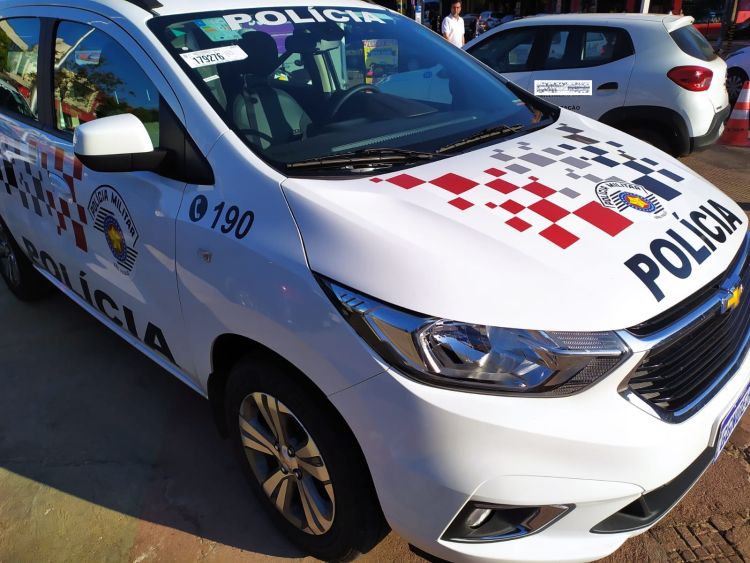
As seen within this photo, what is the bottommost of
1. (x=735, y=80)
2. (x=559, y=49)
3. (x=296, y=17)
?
(x=735, y=80)

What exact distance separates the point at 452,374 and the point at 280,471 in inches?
33.3

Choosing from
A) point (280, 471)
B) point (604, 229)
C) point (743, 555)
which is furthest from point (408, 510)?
point (743, 555)

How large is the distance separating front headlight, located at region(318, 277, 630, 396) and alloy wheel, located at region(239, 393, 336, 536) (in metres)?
0.49

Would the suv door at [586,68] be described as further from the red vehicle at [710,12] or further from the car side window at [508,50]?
the red vehicle at [710,12]

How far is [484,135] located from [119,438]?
79.4 inches

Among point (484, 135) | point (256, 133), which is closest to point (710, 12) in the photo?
point (484, 135)

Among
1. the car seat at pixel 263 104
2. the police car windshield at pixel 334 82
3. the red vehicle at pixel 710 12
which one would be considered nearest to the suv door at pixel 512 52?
the police car windshield at pixel 334 82

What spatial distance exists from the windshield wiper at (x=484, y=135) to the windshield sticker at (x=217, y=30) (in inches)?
34.9

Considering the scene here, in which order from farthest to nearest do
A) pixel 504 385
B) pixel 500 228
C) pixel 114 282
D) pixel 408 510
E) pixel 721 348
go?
pixel 114 282, pixel 721 348, pixel 500 228, pixel 408 510, pixel 504 385

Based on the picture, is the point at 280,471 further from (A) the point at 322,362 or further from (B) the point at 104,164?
(B) the point at 104,164

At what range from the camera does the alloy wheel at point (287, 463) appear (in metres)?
1.78

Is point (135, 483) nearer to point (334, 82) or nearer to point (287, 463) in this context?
point (287, 463)

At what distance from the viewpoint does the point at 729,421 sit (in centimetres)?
172

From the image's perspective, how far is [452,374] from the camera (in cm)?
143
